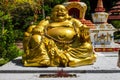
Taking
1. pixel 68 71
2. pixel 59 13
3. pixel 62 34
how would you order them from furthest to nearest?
pixel 59 13, pixel 62 34, pixel 68 71

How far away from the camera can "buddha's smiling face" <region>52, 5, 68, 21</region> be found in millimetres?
9062

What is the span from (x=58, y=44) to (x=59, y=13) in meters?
0.80

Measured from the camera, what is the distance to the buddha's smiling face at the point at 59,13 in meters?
9.06

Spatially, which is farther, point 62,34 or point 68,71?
point 62,34

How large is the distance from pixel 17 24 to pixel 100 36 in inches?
365

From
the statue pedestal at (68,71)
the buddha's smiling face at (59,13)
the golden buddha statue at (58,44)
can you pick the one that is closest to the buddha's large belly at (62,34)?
the golden buddha statue at (58,44)

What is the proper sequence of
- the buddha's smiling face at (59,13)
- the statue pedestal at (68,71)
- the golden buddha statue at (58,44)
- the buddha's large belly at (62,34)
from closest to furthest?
the statue pedestal at (68,71)
the golden buddha statue at (58,44)
the buddha's large belly at (62,34)
the buddha's smiling face at (59,13)

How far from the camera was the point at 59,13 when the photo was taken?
9086 mm

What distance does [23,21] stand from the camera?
25000 millimetres

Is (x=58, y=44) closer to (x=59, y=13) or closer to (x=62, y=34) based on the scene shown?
(x=62, y=34)

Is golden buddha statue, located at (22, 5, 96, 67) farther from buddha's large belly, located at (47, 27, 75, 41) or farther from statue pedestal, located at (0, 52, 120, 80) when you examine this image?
statue pedestal, located at (0, 52, 120, 80)

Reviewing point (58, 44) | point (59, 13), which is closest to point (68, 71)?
point (58, 44)

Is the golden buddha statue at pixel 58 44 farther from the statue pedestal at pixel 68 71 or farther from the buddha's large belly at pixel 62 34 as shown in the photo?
the statue pedestal at pixel 68 71

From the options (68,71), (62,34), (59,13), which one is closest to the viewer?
(68,71)
